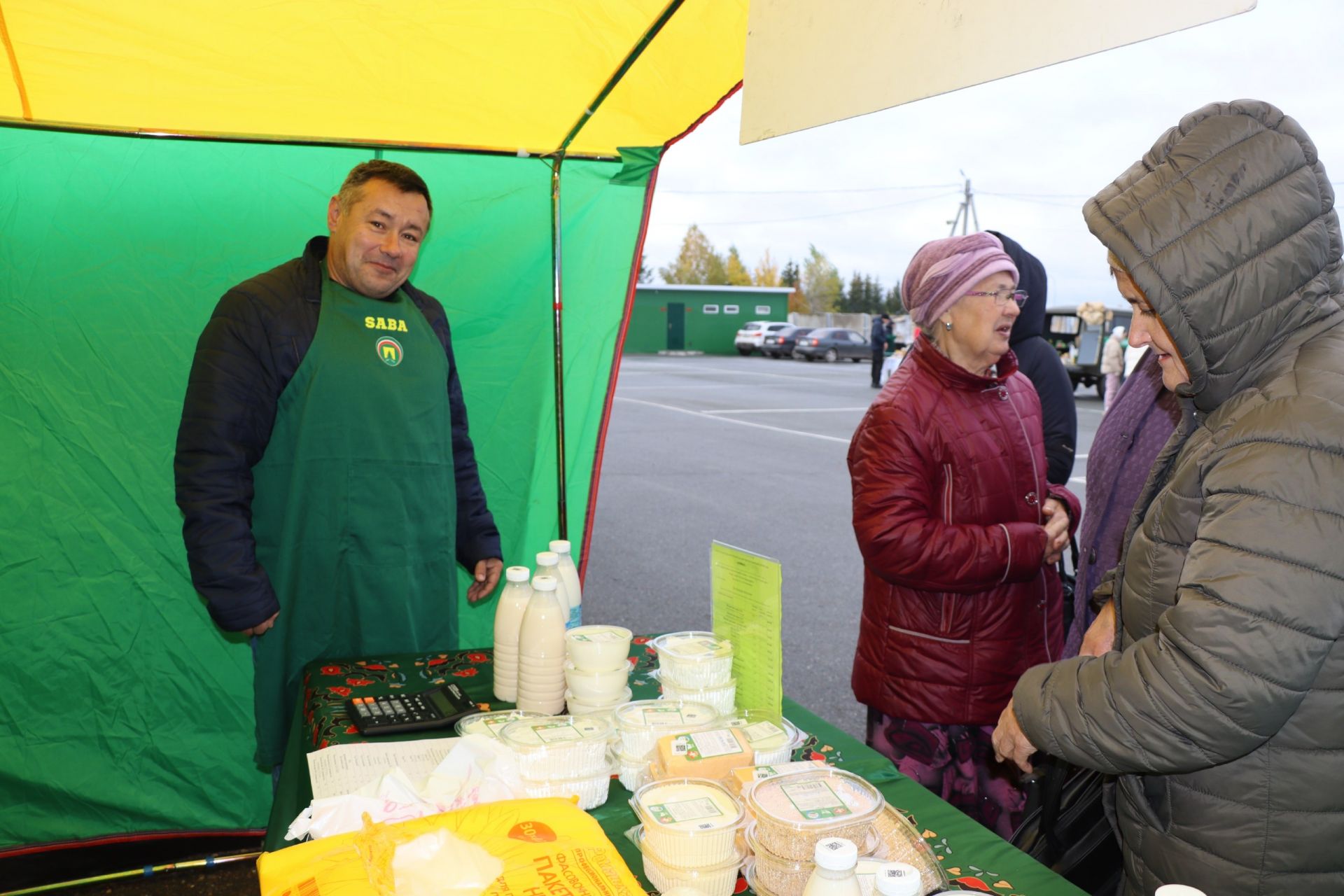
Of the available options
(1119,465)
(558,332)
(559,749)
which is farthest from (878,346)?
(559,749)

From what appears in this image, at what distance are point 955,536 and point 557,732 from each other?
1082mm

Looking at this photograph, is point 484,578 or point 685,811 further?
point 484,578

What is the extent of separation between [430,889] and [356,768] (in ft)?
1.77

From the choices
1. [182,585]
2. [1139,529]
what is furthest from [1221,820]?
[182,585]

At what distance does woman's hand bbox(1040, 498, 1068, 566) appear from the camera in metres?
2.21

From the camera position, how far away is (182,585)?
9.44 feet

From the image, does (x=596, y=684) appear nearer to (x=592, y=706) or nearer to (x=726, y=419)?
(x=592, y=706)

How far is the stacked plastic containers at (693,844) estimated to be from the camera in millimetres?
1146

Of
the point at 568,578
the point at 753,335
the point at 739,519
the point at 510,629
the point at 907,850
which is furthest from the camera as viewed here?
the point at 753,335

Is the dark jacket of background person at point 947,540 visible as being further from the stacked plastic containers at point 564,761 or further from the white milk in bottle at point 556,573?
the stacked plastic containers at point 564,761

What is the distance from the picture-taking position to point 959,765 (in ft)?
7.40

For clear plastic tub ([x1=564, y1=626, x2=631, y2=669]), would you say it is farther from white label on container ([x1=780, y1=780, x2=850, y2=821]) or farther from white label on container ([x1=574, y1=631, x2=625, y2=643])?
white label on container ([x1=780, y1=780, x2=850, y2=821])

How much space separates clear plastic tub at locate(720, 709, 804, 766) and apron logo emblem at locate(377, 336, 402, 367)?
127 centimetres

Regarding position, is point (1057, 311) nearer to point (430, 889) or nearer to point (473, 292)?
point (473, 292)
